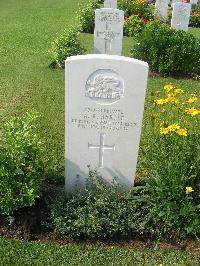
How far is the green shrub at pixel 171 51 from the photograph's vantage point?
31.0 feet

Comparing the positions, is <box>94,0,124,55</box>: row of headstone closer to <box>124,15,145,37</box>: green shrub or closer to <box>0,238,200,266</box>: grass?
<box>124,15,145,37</box>: green shrub

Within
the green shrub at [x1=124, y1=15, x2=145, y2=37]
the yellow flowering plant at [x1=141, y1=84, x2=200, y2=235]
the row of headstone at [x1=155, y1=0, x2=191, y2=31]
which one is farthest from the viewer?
the green shrub at [x1=124, y1=15, x2=145, y2=37]

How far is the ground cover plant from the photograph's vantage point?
5395mm

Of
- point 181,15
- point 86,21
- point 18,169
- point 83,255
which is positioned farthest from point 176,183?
point 86,21

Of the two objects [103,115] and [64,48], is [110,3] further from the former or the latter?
[103,115]

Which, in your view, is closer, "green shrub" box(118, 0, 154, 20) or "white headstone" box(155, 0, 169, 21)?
"green shrub" box(118, 0, 154, 20)

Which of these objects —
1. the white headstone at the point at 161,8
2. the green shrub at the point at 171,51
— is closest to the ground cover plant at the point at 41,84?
the green shrub at the point at 171,51

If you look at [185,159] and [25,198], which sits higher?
[185,159]

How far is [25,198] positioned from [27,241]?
466 millimetres

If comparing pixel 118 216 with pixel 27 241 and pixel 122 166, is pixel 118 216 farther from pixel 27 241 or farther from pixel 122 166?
pixel 27 241

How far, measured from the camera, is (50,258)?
4.07 meters

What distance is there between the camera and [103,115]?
434 centimetres

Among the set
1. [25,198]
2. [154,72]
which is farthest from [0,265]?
[154,72]

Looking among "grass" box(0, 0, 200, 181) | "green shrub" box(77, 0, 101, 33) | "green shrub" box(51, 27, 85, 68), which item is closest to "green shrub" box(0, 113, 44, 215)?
"grass" box(0, 0, 200, 181)
